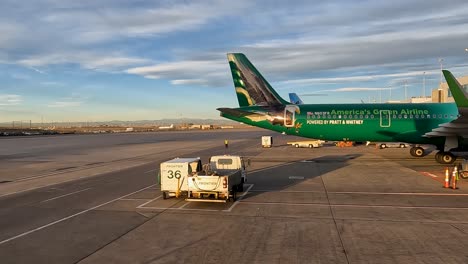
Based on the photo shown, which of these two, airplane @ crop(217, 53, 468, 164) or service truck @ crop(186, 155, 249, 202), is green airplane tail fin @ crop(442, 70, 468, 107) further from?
service truck @ crop(186, 155, 249, 202)

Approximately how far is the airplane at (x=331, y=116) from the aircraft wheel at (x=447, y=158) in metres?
2.63

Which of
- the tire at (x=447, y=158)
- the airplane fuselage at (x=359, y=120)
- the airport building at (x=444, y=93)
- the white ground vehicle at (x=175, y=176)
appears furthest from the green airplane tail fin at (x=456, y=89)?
the airport building at (x=444, y=93)

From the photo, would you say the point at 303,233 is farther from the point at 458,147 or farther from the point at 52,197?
the point at 458,147

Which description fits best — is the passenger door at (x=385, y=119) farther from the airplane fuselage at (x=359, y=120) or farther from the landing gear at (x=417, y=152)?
the landing gear at (x=417, y=152)

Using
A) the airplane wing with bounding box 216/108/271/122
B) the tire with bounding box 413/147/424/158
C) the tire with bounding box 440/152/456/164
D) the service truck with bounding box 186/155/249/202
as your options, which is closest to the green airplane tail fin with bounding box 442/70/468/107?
the tire with bounding box 440/152/456/164

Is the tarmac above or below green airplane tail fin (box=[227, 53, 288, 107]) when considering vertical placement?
below

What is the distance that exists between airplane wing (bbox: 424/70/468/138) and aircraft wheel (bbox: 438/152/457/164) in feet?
6.53

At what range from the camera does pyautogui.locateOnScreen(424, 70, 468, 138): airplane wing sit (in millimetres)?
22564

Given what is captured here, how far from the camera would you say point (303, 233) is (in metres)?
11.7

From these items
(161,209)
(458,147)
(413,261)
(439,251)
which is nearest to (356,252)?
(413,261)

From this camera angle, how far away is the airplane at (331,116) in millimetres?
33531

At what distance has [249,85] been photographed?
34625mm

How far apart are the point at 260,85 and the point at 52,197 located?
2174 centimetres

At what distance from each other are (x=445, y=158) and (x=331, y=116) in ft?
33.5
